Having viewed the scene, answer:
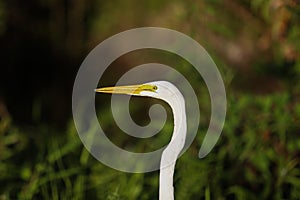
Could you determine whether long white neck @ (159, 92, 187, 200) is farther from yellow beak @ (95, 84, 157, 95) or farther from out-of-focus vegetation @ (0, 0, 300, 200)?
out-of-focus vegetation @ (0, 0, 300, 200)

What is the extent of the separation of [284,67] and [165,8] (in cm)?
147

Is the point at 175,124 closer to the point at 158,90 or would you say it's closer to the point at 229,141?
the point at 158,90

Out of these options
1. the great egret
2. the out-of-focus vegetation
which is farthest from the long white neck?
the out-of-focus vegetation

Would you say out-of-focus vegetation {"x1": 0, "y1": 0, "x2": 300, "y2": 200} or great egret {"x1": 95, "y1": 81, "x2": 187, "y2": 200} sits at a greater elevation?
out-of-focus vegetation {"x1": 0, "y1": 0, "x2": 300, "y2": 200}

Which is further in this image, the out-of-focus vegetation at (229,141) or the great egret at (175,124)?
the out-of-focus vegetation at (229,141)

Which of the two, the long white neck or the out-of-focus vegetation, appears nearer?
the long white neck

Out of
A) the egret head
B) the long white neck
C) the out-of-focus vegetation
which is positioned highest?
the out-of-focus vegetation

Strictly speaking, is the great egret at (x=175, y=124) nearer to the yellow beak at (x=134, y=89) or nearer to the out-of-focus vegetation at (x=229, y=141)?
the yellow beak at (x=134, y=89)

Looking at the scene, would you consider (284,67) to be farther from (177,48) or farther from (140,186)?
(140,186)

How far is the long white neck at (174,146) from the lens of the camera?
1.76 meters

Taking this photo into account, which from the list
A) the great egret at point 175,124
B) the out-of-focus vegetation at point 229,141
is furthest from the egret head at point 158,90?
the out-of-focus vegetation at point 229,141

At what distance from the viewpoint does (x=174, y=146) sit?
5.82ft

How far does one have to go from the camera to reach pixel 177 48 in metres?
3.05

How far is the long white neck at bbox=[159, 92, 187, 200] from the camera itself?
5.77 ft
